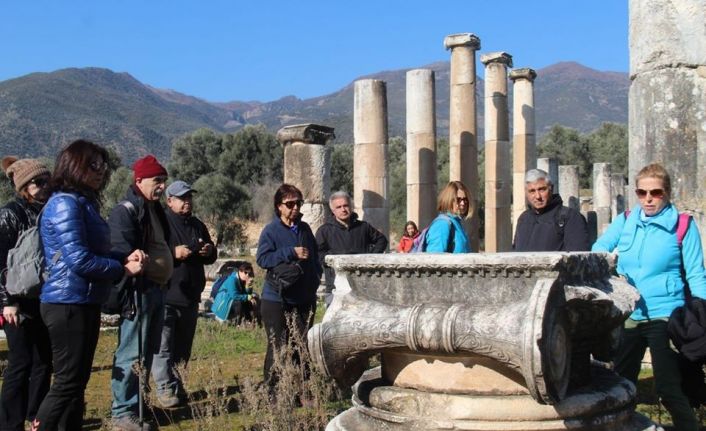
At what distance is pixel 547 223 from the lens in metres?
5.50

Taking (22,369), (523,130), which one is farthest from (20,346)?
(523,130)

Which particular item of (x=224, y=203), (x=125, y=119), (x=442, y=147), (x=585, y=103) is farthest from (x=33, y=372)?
(x=585, y=103)

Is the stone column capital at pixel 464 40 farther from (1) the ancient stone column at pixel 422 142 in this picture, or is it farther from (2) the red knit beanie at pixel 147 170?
(2) the red knit beanie at pixel 147 170

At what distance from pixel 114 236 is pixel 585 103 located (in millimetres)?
201949

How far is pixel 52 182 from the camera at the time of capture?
184 inches

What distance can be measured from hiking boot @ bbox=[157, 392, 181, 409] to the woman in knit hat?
114 centimetres

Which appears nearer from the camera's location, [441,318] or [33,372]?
[441,318]

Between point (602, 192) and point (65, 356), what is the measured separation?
25.6 meters

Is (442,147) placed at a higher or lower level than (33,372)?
higher

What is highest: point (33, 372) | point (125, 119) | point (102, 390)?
point (125, 119)

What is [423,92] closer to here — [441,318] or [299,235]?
[299,235]

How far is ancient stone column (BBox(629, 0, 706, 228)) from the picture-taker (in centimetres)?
647

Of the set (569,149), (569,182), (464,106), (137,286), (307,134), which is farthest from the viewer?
(569,149)

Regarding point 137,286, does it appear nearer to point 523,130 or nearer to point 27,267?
point 27,267
